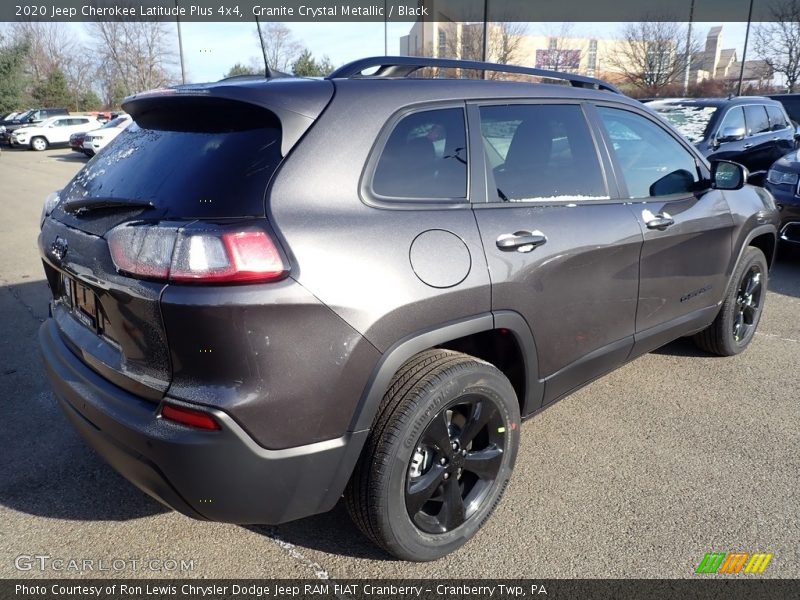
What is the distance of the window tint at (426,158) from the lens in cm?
226

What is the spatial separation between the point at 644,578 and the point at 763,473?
1.06 metres

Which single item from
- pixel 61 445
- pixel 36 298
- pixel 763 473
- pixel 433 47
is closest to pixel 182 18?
pixel 433 47

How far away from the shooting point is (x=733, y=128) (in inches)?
347

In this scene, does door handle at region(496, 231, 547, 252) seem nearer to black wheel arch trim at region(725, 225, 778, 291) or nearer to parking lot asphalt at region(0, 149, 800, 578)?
parking lot asphalt at region(0, 149, 800, 578)

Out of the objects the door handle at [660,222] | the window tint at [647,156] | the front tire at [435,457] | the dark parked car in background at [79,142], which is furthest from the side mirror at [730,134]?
the dark parked car in background at [79,142]

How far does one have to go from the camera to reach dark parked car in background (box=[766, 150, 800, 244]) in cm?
657

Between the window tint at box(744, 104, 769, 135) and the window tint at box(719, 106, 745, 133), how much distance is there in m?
0.19

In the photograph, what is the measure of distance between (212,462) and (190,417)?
0.15 m

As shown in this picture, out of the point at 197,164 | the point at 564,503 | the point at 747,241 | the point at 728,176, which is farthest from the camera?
the point at 747,241

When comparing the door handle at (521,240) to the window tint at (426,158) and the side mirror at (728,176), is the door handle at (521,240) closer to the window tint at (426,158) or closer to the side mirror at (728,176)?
the window tint at (426,158)

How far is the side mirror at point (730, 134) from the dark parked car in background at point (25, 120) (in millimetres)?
32104

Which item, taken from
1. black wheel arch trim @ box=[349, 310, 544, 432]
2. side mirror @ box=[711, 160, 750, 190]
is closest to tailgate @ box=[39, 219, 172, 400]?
black wheel arch trim @ box=[349, 310, 544, 432]

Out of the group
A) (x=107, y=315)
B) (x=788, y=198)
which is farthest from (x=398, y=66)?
(x=788, y=198)

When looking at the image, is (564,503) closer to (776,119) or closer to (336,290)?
(336,290)
